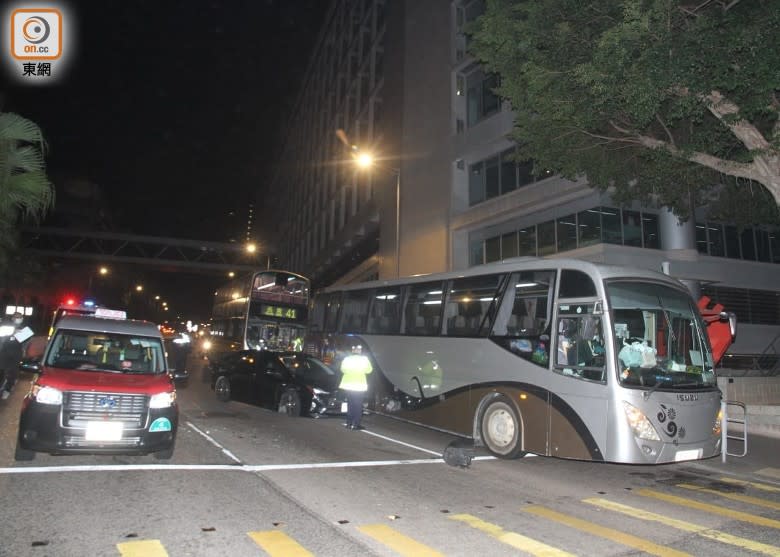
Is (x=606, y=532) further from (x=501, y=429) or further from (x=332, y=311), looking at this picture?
(x=332, y=311)

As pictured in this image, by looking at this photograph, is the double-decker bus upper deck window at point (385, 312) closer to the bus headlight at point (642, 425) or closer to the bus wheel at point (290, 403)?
the bus wheel at point (290, 403)

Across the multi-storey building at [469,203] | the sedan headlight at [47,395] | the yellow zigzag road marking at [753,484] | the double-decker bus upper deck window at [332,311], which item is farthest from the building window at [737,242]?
the sedan headlight at [47,395]

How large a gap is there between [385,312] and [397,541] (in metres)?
8.69

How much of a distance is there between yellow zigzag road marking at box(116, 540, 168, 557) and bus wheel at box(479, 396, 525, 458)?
6049mm

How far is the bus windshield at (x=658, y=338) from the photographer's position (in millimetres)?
7953

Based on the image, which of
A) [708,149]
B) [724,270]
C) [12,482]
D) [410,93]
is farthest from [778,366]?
[12,482]

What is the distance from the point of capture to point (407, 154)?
29.1 m

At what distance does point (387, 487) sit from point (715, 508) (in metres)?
4.14

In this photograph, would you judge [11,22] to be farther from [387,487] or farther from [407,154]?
[407,154]

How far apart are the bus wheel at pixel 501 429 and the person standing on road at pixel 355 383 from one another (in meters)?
2.68

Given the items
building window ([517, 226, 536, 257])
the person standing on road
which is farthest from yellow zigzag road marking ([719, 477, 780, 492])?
building window ([517, 226, 536, 257])

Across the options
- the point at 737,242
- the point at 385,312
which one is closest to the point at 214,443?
the point at 385,312

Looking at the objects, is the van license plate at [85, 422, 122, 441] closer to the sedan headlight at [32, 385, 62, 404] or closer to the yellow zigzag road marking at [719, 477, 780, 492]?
the sedan headlight at [32, 385, 62, 404]

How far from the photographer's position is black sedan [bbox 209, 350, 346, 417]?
1188 centimetres
